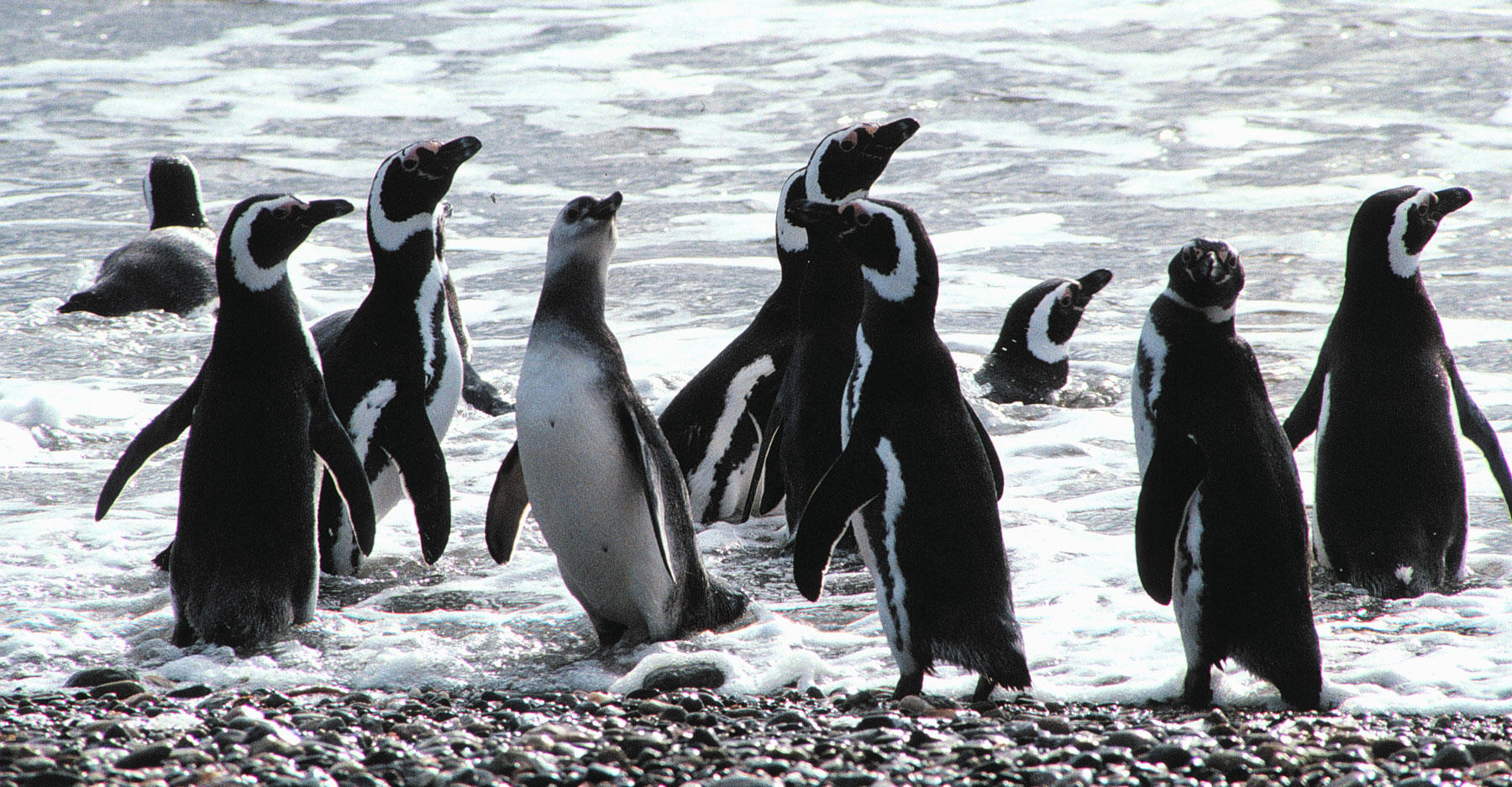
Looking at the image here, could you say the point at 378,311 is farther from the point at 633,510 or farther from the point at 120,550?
the point at 633,510

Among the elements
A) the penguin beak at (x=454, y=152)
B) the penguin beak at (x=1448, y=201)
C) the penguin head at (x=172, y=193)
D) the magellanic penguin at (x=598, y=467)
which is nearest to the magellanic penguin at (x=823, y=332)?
the magellanic penguin at (x=598, y=467)

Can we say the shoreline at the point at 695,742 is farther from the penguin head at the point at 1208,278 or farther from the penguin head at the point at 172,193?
the penguin head at the point at 172,193

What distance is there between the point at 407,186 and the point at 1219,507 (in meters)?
2.72

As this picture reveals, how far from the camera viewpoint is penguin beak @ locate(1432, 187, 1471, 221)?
4.43 m

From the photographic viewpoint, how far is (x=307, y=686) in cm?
348

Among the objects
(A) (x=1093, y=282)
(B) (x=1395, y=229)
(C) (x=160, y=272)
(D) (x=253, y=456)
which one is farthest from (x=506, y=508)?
(C) (x=160, y=272)

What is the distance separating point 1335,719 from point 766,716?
112 centimetres

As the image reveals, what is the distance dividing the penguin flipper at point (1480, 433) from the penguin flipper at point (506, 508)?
258 centimetres

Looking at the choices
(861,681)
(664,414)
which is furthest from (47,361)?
(861,681)

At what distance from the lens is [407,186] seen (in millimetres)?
4859

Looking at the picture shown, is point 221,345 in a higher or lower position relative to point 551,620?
higher

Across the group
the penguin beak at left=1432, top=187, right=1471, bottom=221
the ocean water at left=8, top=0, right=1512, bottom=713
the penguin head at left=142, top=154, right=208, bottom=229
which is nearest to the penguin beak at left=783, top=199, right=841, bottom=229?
the ocean water at left=8, top=0, right=1512, bottom=713

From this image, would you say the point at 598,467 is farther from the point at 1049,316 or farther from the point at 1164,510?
the point at 1049,316

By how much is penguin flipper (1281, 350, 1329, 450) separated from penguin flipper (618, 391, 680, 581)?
184cm
